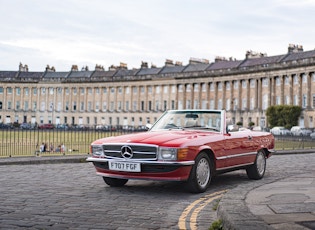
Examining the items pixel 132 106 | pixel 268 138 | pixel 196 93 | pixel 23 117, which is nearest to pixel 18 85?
pixel 23 117

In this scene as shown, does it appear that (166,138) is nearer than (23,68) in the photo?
Yes

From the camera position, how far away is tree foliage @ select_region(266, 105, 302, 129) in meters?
72.1

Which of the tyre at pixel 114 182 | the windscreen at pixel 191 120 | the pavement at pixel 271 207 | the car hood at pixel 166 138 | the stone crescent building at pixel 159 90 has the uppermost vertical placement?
the stone crescent building at pixel 159 90

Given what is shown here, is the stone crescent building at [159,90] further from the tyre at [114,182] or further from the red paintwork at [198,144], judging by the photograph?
the tyre at [114,182]

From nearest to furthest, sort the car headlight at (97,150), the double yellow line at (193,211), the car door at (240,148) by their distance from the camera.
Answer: the double yellow line at (193,211) → the car headlight at (97,150) → the car door at (240,148)

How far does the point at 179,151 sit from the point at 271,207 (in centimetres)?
231

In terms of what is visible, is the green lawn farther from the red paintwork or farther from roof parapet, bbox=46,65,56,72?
roof parapet, bbox=46,65,56,72

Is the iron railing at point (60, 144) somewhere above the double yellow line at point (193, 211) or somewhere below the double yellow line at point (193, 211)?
below

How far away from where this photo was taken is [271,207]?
6574 mm

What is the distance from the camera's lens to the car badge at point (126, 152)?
28.7 feet

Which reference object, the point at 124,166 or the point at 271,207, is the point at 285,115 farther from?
the point at 271,207

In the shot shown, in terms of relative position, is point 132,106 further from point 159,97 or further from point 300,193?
point 300,193

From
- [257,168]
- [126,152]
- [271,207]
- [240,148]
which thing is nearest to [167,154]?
[126,152]

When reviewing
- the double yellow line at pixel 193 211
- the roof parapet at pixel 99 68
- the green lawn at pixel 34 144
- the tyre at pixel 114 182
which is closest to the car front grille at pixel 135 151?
the tyre at pixel 114 182
